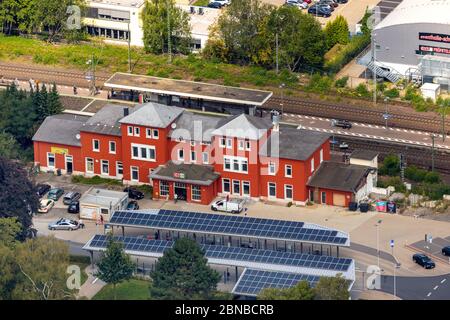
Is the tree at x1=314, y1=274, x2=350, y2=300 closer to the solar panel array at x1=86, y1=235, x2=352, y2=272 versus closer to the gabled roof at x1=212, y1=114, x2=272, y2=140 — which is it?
the solar panel array at x1=86, y1=235, x2=352, y2=272

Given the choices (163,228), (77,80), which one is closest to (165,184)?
(163,228)

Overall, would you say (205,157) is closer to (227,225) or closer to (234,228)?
(227,225)

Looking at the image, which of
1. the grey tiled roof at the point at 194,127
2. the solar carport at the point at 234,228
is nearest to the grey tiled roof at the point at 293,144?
the grey tiled roof at the point at 194,127

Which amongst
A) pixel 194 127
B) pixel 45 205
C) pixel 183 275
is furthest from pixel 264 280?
pixel 45 205

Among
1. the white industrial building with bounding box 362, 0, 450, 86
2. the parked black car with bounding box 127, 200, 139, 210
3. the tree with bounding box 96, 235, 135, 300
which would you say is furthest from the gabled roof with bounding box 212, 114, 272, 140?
the white industrial building with bounding box 362, 0, 450, 86

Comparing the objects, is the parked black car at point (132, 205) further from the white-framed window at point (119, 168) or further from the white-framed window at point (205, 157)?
the white-framed window at point (205, 157)
